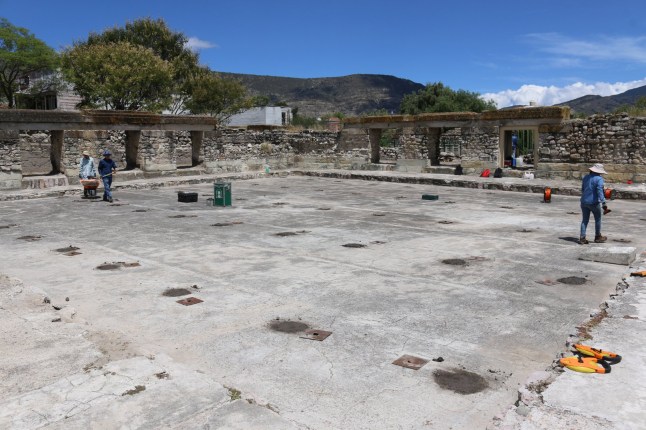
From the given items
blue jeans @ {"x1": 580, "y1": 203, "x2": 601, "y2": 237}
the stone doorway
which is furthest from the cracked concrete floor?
the stone doorway

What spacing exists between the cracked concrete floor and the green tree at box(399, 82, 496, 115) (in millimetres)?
45793

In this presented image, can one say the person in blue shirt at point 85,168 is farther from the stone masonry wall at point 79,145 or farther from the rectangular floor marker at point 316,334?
the rectangular floor marker at point 316,334

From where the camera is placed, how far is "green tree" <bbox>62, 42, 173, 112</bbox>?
120 ft

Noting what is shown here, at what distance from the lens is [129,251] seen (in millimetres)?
9000

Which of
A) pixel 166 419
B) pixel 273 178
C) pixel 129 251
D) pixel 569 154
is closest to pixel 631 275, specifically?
pixel 166 419

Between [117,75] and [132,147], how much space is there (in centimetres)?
1698

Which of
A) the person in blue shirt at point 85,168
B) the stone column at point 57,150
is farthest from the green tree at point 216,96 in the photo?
the person in blue shirt at point 85,168

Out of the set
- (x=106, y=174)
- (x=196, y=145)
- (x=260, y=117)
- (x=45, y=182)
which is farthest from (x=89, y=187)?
(x=260, y=117)

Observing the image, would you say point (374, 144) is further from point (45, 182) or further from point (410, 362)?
point (410, 362)

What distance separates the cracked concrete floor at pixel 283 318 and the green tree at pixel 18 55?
35.3m

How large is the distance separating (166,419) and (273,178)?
20.7 metres

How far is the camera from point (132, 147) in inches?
868

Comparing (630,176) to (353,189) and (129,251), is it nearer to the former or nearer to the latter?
(353,189)

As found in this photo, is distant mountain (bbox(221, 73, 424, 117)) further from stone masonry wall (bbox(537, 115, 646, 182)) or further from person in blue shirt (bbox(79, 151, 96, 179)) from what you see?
person in blue shirt (bbox(79, 151, 96, 179))
